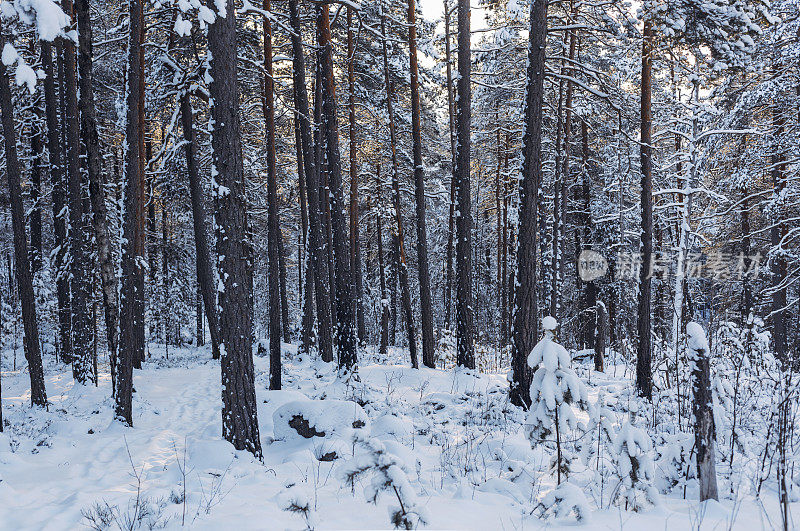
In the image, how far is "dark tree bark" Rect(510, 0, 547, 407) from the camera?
28.0 feet

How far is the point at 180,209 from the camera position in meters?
19.7

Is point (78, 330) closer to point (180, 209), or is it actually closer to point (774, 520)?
point (180, 209)

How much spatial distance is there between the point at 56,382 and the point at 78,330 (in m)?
2.13

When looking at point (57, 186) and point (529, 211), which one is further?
point (57, 186)

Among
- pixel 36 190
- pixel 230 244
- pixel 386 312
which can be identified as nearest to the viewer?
pixel 230 244

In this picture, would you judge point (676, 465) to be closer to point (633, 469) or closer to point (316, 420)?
point (633, 469)

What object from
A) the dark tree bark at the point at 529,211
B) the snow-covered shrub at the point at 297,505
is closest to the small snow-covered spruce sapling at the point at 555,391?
the snow-covered shrub at the point at 297,505

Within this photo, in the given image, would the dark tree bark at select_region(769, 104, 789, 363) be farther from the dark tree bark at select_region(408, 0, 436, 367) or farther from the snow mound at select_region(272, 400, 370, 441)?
the snow mound at select_region(272, 400, 370, 441)

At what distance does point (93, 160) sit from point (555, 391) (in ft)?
28.9

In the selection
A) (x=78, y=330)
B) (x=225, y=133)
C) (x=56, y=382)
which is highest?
(x=225, y=133)

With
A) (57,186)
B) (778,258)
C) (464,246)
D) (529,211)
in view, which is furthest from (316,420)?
(778,258)

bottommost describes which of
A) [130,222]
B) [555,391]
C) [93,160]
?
[555,391]

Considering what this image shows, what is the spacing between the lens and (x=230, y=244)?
21.2 ft

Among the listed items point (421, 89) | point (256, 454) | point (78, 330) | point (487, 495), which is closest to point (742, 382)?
point (487, 495)
